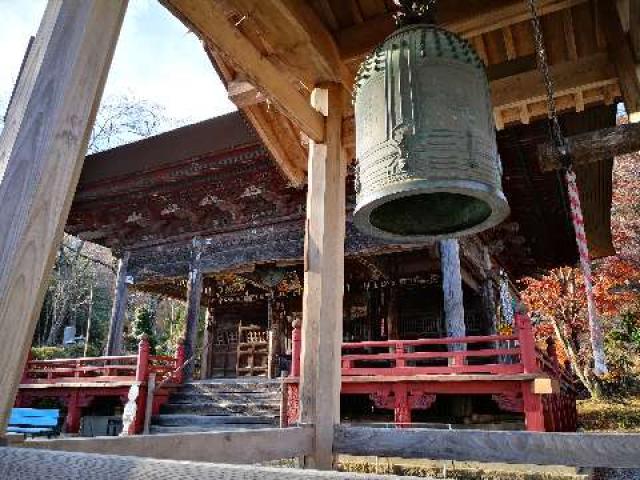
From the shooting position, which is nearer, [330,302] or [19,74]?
[19,74]

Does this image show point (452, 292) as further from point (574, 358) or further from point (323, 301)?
point (574, 358)

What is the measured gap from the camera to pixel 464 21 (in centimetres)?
298

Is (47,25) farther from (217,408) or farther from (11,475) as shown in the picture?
(217,408)

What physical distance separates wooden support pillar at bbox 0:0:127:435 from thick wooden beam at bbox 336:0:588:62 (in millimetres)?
1907

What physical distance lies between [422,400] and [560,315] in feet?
29.6

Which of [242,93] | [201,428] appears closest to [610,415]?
[201,428]

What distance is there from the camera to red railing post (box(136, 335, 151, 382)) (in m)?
9.80

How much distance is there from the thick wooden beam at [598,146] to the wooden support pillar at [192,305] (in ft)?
29.5

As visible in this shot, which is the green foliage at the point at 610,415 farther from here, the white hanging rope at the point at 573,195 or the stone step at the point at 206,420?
the white hanging rope at the point at 573,195

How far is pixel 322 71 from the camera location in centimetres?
315

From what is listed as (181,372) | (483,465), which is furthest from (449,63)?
(181,372)

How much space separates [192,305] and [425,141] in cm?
958

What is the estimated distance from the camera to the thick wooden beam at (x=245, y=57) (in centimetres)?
230

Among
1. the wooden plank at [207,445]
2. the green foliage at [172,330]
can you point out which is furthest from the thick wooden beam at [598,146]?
the green foliage at [172,330]
